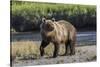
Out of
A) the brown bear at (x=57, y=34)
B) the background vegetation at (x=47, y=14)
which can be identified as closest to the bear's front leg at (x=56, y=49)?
the brown bear at (x=57, y=34)

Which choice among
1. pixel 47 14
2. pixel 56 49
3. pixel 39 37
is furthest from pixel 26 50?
pixel 47 14

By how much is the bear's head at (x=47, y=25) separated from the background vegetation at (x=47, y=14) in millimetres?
49

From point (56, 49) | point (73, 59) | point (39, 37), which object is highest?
point (39, 37)

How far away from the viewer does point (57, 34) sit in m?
2.52

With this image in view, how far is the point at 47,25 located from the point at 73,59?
561mm

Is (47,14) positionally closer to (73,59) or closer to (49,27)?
(49,27)

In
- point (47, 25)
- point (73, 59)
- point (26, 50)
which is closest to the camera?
point (26, 50)

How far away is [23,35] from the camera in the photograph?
233cm

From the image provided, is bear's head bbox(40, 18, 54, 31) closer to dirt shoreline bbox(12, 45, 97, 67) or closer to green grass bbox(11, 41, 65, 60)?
green grass bbox(11, 41, 65, 60)

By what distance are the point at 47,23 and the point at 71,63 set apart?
0.60 metres

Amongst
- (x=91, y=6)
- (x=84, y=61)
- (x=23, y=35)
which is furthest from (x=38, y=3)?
(x=84, y=61)

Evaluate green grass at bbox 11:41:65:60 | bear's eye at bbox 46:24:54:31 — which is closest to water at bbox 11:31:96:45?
green grass at bbox 11:41:65:60
